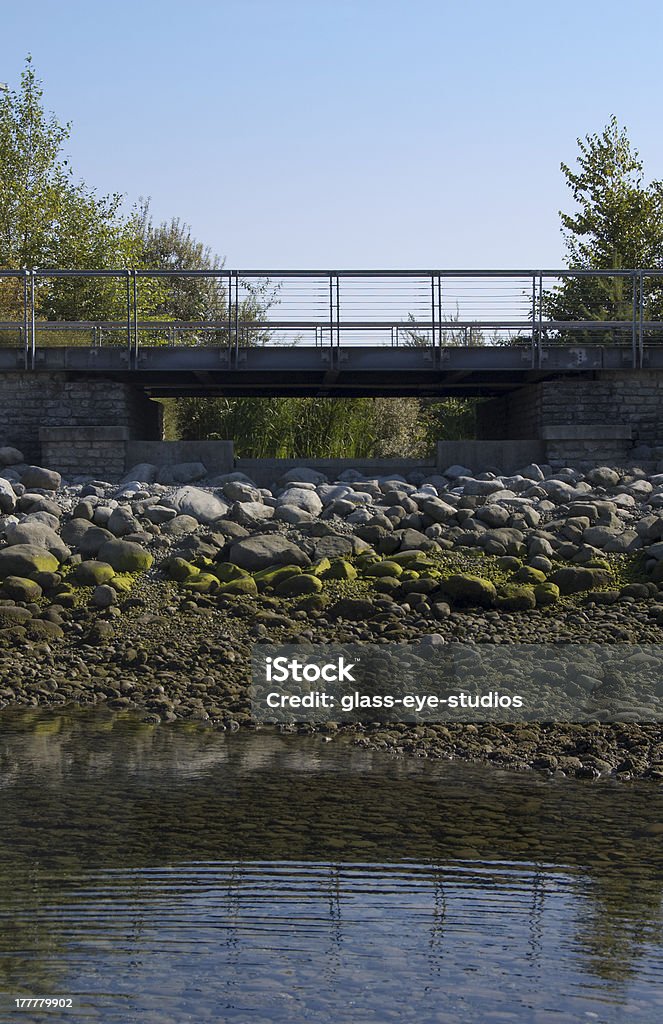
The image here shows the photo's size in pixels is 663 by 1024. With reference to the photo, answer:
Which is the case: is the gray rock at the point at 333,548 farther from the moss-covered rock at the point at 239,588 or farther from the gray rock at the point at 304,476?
the gray rock at the point at 304,476

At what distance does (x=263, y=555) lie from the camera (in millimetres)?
15258

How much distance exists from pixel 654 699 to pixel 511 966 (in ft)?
19.9

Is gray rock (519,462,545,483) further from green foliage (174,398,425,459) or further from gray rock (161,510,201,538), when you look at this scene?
green foliage (174,398,425,459)

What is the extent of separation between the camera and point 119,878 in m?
6.70

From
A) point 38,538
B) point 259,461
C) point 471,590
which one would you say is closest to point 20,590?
point 38,538

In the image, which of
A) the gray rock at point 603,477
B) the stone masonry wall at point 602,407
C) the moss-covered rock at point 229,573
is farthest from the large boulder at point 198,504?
the stone masonry wall at point 602,407

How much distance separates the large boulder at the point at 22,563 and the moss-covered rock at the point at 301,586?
118 inches

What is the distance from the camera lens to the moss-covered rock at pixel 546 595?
1388cm

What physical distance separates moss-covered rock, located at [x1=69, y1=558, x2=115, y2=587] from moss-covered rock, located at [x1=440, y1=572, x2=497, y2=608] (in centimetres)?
415

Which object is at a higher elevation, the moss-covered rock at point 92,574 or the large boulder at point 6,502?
the large boulder at point 6,502

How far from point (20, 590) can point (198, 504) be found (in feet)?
11.0

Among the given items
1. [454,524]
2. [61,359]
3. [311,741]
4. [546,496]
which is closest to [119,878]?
[311,741]

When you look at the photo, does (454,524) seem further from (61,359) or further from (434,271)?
(61,359)

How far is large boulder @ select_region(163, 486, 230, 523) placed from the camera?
55.2ft
